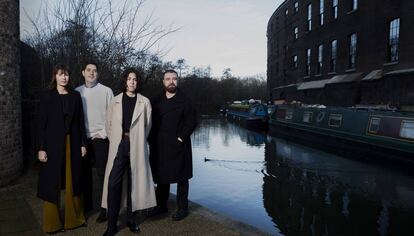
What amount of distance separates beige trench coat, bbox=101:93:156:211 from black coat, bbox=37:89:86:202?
35cm

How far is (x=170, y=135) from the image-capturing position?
15.0 feet

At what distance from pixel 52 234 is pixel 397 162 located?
10054 millimetres

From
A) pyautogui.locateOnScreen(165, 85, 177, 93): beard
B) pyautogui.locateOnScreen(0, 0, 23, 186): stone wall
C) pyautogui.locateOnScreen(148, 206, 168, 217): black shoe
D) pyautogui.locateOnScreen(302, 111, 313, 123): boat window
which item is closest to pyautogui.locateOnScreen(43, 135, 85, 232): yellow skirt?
pyautogui.locateOnScreen(148, 206, 168, 217): black shoe

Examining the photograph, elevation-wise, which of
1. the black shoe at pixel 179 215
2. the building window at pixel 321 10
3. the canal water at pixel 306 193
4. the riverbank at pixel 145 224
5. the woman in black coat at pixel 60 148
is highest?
the building window at pixel 321 10

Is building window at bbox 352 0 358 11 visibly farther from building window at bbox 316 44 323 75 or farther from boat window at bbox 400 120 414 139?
boat window at bbox 400 120 414 139

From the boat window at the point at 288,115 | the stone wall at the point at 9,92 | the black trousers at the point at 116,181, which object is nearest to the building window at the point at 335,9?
the boat window at the point at 288,115

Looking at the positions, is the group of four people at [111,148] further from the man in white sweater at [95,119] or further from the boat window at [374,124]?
the boat window at [374,124]

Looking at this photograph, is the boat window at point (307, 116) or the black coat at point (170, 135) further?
the boat window at point (307, 116)

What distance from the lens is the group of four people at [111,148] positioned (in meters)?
4.09

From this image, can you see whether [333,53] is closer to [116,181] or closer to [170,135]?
[170,135]

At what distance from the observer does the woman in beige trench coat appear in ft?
13.4

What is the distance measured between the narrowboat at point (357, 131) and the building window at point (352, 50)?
4.92 meters

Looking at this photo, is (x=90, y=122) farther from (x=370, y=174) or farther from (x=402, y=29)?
(x=402, y=29)

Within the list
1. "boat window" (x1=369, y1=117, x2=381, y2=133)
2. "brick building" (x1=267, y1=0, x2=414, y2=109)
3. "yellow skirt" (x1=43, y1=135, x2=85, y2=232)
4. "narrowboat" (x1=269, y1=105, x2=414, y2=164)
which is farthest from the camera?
"brick building" (x1=267, y1=0, x2=414, y2=109)
